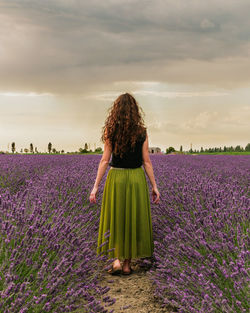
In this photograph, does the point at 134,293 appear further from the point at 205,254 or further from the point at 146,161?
the point at 146,161

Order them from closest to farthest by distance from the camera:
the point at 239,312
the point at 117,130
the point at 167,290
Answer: the point at 239,312, the point at 167,290, the point at 117,130

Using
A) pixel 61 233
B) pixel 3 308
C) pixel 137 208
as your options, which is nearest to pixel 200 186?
pixel 137 208

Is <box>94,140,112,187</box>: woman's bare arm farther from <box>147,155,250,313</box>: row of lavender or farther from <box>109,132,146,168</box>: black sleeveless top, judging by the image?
<box>147,155,250,313</box>: row of lavender

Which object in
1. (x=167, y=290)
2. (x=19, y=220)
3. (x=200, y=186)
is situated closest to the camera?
(x=19, y=220)

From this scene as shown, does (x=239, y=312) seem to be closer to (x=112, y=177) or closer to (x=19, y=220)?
(x=19, y=220)

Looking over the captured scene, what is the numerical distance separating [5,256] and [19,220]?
1.17 ft

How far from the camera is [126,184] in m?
3.07

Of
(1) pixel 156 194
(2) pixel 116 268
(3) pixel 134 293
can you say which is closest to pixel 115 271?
(2) pixel 116 268

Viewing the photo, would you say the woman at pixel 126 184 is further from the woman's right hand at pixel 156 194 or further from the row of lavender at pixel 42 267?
the row of lavender at pixel 42 267

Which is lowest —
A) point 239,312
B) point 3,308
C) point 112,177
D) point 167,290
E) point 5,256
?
point 167,290

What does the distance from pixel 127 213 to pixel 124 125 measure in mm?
758

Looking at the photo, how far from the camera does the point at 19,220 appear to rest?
2.26 metres

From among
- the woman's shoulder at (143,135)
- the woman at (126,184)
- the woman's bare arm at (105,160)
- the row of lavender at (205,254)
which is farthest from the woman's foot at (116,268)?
the woman's shoulder at (143,135)

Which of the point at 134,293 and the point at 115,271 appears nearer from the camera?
the point at 134,293
